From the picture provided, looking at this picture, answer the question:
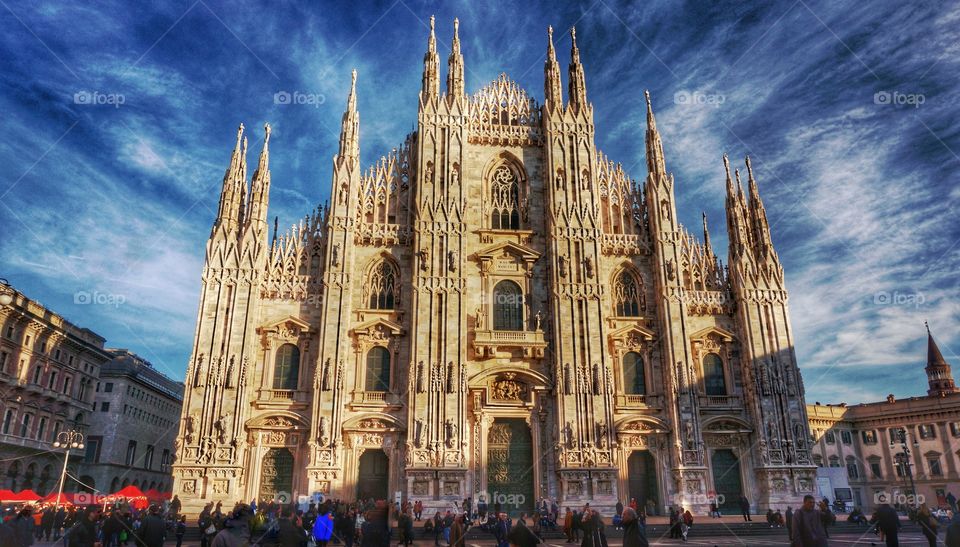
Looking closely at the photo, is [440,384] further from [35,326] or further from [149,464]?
[149,464]

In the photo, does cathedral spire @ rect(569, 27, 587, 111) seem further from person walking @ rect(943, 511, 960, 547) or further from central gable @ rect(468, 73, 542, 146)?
person walking @ rect(943, 511, 960, 547)

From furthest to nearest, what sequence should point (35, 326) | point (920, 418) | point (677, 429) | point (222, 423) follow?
point (920, 418)
point (35, 326)
point (677, 429)
point (222, 423)

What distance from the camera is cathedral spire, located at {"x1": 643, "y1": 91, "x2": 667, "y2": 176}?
38531mm

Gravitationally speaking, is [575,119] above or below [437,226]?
above

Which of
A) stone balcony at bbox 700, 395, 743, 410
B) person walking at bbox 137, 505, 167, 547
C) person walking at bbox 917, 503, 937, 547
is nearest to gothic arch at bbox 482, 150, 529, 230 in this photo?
stone balcony at bbox 700, 395, 743, 410

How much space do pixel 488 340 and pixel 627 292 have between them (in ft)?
28.9

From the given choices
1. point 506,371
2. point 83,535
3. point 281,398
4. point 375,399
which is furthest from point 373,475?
point 83,535

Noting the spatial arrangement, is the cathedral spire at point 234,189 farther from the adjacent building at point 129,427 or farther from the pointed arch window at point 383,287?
the adjacent building at point 129,427

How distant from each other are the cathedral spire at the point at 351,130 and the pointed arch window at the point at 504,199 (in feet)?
26.6

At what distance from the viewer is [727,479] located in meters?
33.5

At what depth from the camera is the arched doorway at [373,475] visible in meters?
31.8

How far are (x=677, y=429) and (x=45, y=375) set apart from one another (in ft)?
144

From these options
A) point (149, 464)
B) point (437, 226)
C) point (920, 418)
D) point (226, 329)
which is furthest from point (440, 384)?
point (920, 418)

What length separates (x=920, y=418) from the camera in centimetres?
6291
